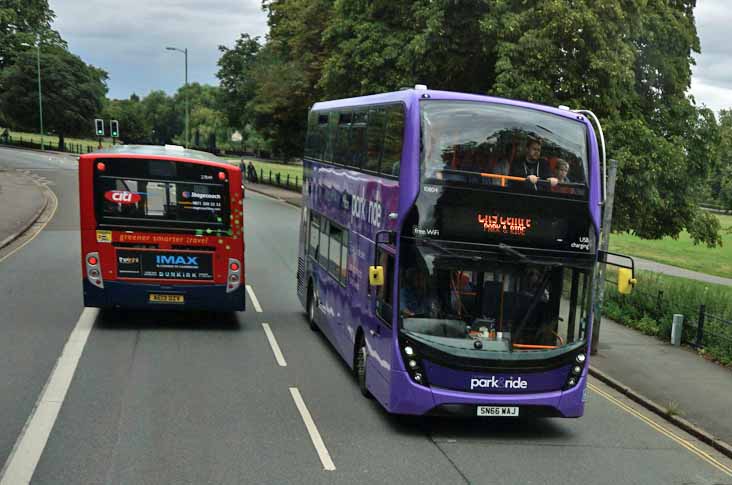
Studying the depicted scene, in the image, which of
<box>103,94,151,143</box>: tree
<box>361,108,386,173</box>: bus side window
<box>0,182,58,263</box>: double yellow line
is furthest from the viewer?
<box>103,94,151,143</box>: tree

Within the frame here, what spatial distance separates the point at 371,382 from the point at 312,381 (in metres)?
1.47

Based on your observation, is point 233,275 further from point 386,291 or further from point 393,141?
point 393,141

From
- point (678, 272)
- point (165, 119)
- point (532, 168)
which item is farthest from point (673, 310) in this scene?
point (165, 119)

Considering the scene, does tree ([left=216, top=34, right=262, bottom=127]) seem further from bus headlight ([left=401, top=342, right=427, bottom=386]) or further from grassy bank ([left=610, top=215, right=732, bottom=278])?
bus headlight ([left=401, top=342, right=427, bottom=386])

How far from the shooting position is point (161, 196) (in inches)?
563

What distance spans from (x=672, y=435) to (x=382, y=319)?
13.7 feet

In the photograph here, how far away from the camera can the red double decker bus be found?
1405 cm

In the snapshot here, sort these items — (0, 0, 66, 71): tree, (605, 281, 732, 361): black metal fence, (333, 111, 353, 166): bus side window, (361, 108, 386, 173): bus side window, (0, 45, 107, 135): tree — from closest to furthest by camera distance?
1. (361, 108, 386, 173): bus side window
2. (333, 111, 353, 166): bus side window
3. (605, 281, 732, 361): black metal fence
4. (0, 0, 66, 71): tree
5. (0, 45, 107, 135): tree

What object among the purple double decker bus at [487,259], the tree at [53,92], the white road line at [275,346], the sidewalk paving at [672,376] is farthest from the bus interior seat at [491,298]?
the tree at [53,92]

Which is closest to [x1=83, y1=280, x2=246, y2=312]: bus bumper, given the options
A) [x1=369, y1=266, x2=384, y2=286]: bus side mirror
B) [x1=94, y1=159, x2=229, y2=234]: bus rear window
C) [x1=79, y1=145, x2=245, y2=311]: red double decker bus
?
[x1=79, y1=145, x2=245, y2=311]: red double decker bus

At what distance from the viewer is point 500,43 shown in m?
24.2

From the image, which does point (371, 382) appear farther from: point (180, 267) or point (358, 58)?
point (358, 58)

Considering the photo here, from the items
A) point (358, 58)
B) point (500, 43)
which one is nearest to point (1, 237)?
point (358, 58)

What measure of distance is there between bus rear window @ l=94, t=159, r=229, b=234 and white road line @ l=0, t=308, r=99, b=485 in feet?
7.23
